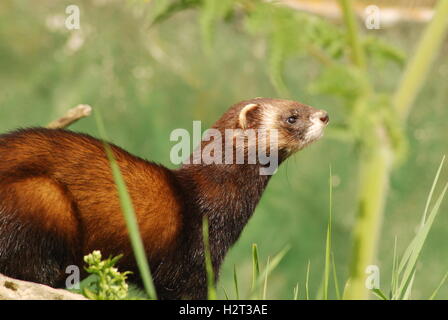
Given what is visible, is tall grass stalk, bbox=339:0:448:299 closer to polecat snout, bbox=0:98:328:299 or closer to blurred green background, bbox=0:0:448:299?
polecat snout, bbox=0:98:328:299

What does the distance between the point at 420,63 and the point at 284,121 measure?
1.09 metres

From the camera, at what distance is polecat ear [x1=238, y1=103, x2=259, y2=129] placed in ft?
10.7

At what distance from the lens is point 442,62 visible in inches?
261

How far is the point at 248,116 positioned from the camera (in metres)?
3.28

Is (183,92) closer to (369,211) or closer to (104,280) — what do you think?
(104,280)

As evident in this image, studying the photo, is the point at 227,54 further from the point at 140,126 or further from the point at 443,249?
the point at 443,249

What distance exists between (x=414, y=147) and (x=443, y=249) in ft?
2.75

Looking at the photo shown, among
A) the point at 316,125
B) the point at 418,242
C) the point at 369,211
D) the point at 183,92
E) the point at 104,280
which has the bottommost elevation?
the point at 104,280

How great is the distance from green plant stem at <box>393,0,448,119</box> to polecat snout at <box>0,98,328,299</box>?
3.24 feet

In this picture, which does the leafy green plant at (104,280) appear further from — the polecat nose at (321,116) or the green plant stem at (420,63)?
the polecat nose at (321,116)

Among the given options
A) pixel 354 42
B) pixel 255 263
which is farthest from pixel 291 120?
pixel 354 42

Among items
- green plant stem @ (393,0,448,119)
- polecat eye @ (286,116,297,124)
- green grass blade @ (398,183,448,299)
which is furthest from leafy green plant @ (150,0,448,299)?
polecat eye @ (286,116,297,124)

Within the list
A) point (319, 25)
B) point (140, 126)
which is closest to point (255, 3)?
point (319, 25)

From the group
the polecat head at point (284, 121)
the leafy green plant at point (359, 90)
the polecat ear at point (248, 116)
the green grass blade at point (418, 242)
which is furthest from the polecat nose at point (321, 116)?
the leafy green plant at point (359, 90)
